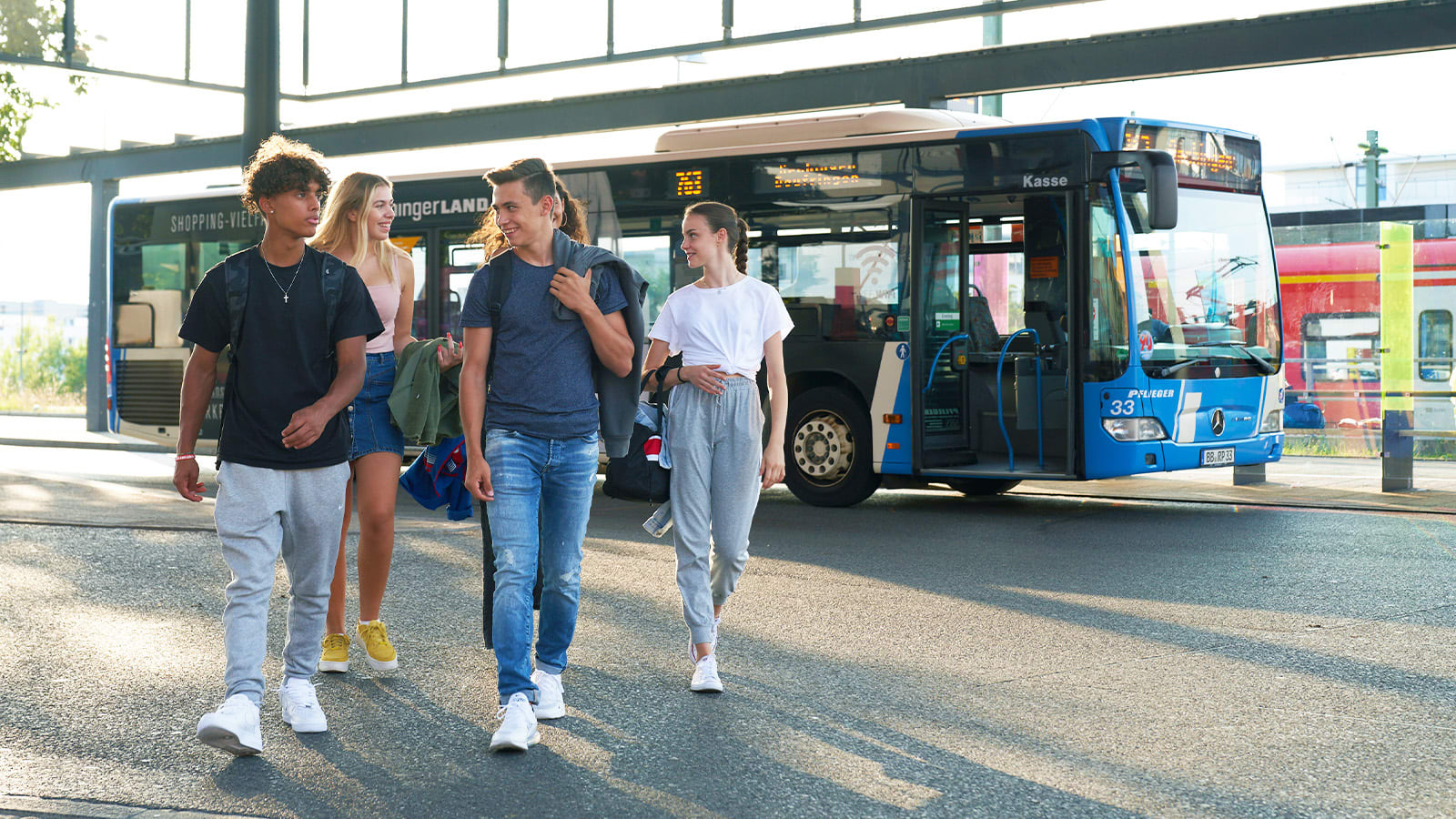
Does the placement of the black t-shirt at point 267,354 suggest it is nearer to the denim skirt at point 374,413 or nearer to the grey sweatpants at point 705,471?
the denim skirt at point 374,413

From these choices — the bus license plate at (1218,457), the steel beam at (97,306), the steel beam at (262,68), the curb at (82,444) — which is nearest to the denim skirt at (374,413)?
the bus license plate at (1218,457)

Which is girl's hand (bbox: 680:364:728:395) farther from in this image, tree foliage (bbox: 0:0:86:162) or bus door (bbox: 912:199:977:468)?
tree foliage (bbox: 0:0:86:162)

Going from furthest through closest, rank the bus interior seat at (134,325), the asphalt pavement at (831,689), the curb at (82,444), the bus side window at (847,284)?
the curb at (82,444) < the bus interior seat at (134,325) < the bus side window at (847,284) < the asphalt pavement at (831,689)

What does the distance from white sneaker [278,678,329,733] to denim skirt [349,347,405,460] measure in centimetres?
89

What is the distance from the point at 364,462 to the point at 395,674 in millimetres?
855

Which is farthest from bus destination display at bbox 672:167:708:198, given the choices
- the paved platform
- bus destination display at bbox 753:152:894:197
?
the paved platform

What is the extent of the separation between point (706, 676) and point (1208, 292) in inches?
294

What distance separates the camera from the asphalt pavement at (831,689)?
4242 millimetres

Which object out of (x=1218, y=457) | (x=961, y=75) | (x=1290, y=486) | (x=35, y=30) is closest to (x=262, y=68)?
(x=35, y=30)

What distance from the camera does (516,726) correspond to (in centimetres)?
464

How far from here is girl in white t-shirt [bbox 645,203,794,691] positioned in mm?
5512

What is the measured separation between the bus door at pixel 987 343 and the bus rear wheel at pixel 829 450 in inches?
21.5

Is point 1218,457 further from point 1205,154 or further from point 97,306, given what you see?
point 97,306

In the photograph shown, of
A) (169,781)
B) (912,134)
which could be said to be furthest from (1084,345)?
(169,781)
